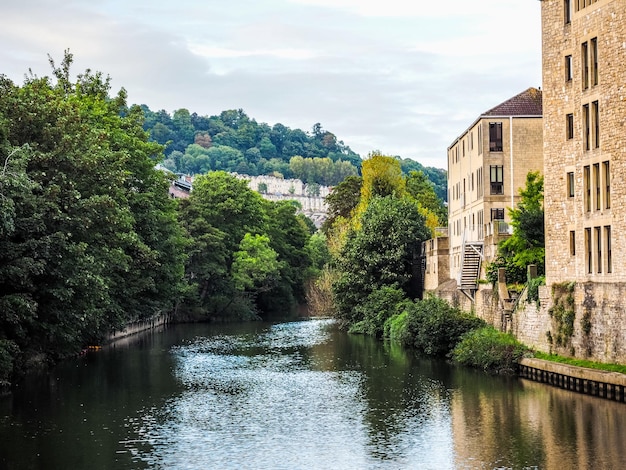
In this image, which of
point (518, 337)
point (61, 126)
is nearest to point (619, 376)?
point (518, 337)

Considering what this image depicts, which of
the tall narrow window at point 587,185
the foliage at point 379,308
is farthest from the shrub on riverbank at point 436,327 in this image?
the tall narrow window at point 587,185

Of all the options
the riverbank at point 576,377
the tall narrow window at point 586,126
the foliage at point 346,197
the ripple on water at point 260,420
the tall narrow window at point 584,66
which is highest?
the foliage at point 346,197

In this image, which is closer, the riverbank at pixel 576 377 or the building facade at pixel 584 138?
the riverbank at pixel 576 377

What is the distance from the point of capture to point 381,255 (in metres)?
76.8

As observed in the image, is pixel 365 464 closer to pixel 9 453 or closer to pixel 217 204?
pixel 9 453

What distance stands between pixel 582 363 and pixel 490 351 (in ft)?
26.4

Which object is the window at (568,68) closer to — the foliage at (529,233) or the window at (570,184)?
the window at (570,184)

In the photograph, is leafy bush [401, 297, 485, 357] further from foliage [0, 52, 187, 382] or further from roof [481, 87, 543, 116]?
foliage [0, 52, 187, 382]

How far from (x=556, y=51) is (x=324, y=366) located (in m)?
19.4

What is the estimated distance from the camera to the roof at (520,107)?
2562 inches

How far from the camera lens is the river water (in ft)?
95.3

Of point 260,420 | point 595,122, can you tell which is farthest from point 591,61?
point 260,420

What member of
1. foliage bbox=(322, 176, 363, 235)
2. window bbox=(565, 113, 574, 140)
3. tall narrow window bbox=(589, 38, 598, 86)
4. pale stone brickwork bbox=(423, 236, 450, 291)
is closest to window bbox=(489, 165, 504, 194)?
pale stone brickwork bbox=(423, 236, 450, 291)

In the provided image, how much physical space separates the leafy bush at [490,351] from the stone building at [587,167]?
305 cm
